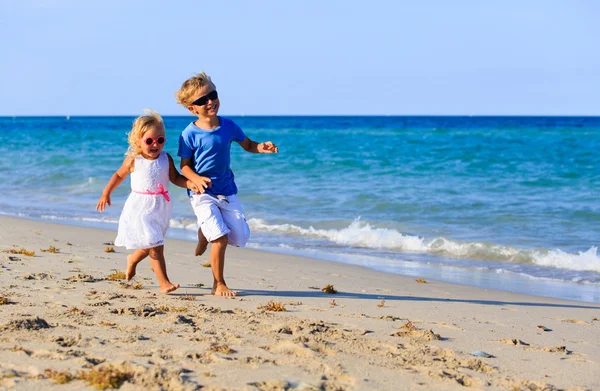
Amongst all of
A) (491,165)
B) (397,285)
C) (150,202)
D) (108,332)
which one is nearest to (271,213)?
(397,285)

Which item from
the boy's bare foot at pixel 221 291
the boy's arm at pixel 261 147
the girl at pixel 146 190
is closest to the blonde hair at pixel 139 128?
the girl at pixel 146 190

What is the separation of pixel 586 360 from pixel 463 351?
0.67 meters

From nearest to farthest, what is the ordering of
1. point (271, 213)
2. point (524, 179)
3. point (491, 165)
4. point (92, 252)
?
1. point (92, 252)
2. point (271, 213)
3. point (524, 179)
4. point (491, 165)

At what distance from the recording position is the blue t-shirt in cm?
534

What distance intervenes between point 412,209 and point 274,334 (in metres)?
8.79

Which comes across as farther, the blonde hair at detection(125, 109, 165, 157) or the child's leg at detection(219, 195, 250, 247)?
the child's leg at detection(219, 195, 250, 247)

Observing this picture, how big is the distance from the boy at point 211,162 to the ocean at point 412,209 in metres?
2.77

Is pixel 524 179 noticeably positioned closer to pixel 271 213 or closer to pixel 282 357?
pixel 271 213

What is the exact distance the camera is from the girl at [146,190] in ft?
17.5

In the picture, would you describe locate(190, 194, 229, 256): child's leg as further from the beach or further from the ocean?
the ocean

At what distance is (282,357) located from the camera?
364 cm

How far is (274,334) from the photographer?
412 centimetres
